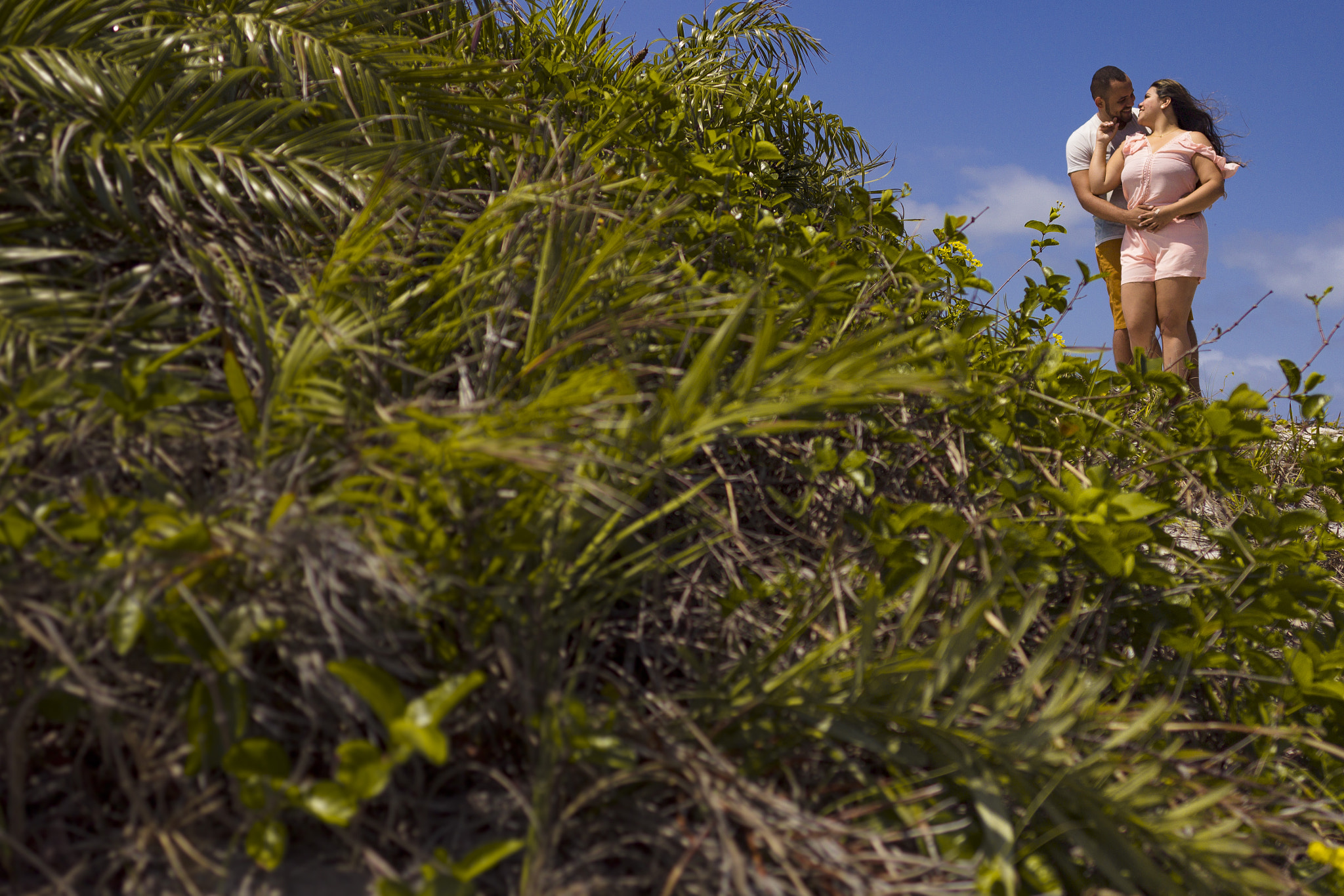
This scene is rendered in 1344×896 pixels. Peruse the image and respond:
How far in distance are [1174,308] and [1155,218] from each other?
46cm

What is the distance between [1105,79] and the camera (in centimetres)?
469

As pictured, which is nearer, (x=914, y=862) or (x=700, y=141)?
(x=914, y=862)

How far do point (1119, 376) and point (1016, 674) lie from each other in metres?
0.81

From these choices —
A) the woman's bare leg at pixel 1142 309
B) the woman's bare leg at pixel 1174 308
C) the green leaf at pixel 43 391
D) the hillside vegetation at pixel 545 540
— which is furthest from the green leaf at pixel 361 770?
the woman's bare leg at pixel 1142 309

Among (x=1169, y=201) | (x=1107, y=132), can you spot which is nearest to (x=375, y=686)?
(x=1169, y=201)

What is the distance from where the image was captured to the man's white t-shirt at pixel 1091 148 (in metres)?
4.69

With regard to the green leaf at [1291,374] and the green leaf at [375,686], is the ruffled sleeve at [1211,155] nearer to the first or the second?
the green leaf at [1291,374]

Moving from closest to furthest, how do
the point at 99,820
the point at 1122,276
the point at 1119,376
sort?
the point at 99,820 < the point at 1119,376 < the point at 1122,276

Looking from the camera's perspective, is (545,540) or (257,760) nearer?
(257,760)

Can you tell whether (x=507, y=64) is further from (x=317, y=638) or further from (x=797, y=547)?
(x=317, y=638)

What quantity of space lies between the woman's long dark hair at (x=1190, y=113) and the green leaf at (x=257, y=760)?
198 inches

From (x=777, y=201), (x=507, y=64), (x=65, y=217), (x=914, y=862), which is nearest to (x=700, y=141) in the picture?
(x=777, y=201)

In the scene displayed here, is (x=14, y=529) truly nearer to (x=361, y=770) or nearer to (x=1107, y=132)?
(x=361, y=770)

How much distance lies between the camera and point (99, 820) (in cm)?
94
